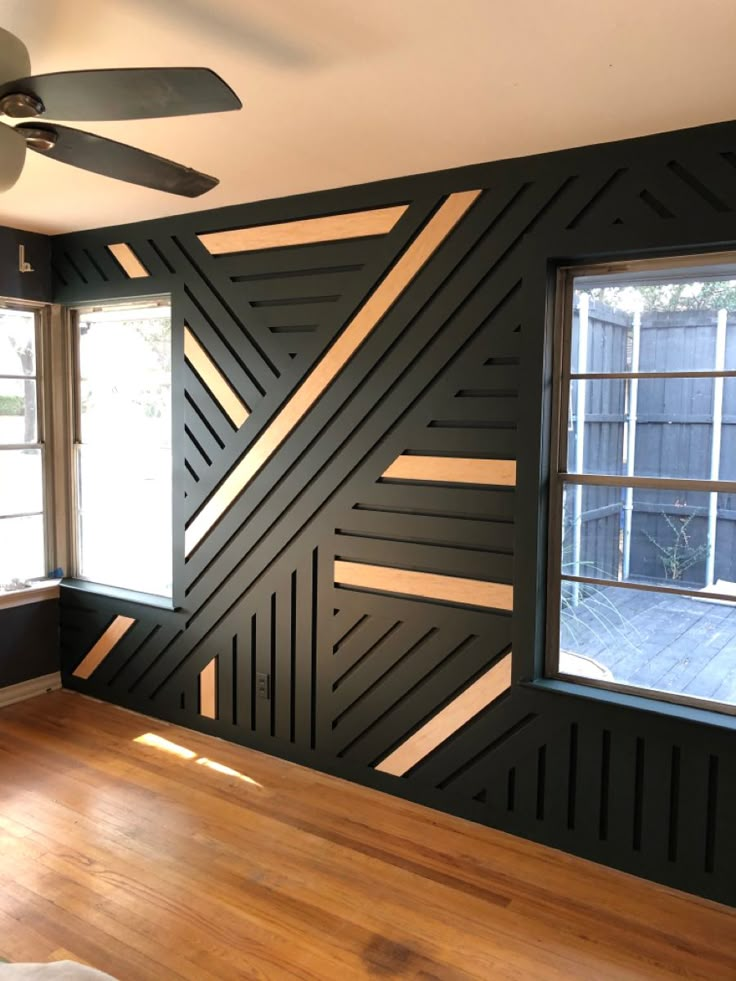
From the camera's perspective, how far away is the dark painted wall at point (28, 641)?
461 centimetres

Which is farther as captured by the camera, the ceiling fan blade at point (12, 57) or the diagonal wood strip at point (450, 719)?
the diagonal wood strip at point (450, 719)

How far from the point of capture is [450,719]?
3404 millimetres

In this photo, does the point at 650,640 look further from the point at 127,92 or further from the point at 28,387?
the point at 28,387

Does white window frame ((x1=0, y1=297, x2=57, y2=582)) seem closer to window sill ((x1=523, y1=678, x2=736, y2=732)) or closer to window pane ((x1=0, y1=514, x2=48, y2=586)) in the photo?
window pane ((x1=0, y1=514, x2=48, y2=586))

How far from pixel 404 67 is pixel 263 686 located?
2.82m

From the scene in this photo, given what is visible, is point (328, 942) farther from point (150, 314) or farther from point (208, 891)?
point (150, 314)

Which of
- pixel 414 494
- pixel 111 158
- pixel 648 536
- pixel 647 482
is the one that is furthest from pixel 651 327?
pixel 111 158

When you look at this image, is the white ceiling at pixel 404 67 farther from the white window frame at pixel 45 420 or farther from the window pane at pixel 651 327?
the white window frame at pixel 45 420

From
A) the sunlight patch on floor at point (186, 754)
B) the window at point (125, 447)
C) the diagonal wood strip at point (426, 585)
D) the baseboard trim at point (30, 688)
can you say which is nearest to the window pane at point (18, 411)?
the window at point (125, 447)

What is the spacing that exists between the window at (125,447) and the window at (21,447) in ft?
0.74

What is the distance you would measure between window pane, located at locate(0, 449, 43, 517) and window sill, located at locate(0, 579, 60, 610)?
17.4 inches

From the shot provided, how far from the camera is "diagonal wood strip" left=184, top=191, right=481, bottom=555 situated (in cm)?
330

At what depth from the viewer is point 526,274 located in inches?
122

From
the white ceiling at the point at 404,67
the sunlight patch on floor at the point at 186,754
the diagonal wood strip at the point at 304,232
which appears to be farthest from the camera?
the sunlight patch on floor at the point at 186,754
